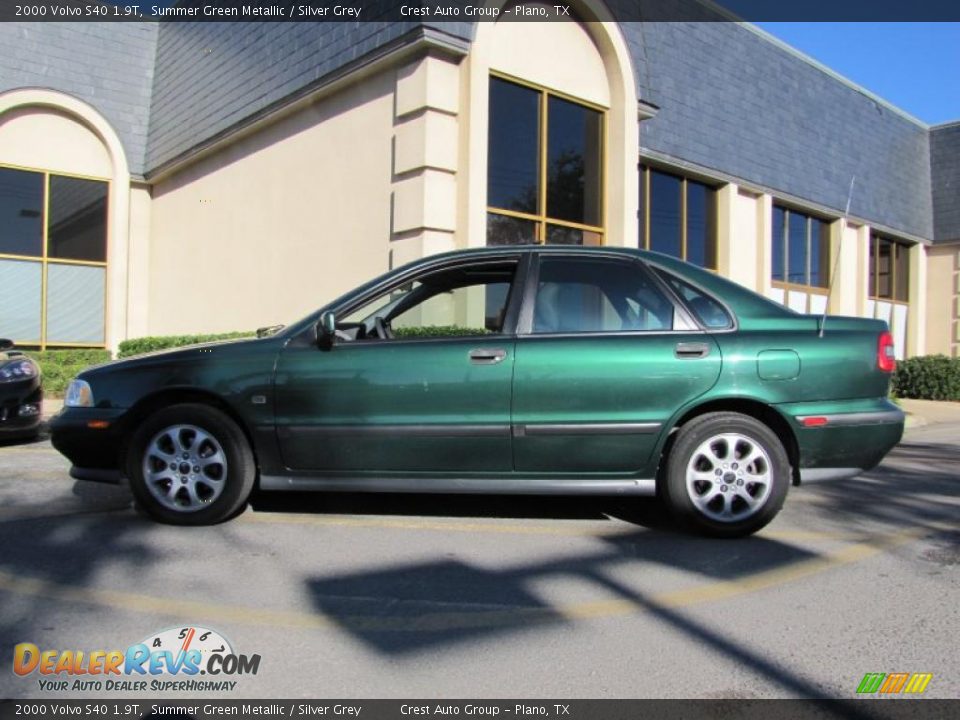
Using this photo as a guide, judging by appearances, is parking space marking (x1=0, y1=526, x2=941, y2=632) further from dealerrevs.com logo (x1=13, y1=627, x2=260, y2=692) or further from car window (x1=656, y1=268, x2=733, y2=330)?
car window (x1=656, y1=268, x2=733, y2=330)

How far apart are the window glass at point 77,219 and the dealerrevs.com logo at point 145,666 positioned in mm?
14548

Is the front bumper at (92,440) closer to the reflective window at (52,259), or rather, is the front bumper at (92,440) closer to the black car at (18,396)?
the black car at (18,396)

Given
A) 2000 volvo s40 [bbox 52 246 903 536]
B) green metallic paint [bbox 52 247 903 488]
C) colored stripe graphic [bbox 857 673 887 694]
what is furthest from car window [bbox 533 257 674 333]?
colored stripe graphic [bbox 857 673 887 694]

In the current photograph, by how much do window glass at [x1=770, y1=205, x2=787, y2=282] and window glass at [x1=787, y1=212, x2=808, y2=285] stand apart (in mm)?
221

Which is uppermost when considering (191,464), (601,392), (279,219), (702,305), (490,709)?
(279,219)

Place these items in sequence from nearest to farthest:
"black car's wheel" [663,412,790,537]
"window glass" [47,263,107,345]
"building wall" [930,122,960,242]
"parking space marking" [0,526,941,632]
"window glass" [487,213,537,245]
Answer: "parking space marking" [0,526,941,632], "black car's wheel" [663,412,790,537], "window glass" [487,213,537,245], "window glass" [47,263,107,345], "building wall" [930,122,960,242]

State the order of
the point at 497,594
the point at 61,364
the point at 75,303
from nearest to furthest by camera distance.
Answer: the point at 497,594 < the point at 61,364 < the point at 75,303

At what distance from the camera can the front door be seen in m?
4.40

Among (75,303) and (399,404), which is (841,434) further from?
(75,303)

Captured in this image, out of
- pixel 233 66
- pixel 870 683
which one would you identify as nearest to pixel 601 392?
pixel 870 683

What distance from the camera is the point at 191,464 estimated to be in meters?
4.53

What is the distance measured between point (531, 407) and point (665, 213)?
433 inches

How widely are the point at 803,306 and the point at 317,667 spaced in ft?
54.9

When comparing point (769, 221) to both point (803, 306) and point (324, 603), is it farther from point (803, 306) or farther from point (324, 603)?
point (324, 603)
